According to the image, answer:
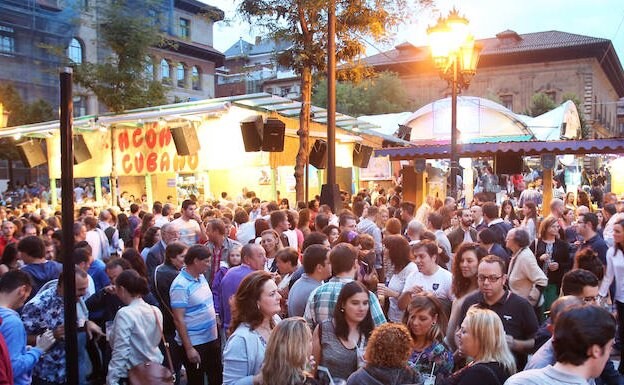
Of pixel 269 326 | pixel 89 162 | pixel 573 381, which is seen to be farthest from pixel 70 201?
pixel 89 162

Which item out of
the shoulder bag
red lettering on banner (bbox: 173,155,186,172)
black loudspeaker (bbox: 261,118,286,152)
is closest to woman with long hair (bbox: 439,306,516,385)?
the shoulder bag

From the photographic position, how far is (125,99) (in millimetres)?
21625

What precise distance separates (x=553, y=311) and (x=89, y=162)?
19.2 meters

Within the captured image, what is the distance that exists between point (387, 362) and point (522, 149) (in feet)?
38.7

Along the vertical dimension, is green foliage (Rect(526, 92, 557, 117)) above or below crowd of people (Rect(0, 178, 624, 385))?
above

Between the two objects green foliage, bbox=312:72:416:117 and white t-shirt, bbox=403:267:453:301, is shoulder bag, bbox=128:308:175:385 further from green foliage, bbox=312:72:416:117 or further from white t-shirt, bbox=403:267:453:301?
green foliage, bbox=312:72:416:117

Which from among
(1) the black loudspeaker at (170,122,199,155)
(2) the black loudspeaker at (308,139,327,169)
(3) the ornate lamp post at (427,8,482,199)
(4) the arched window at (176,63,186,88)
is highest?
(4) the arched window at (176,63,186,88)

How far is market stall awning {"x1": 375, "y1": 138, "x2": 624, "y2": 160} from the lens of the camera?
13344 millimetres

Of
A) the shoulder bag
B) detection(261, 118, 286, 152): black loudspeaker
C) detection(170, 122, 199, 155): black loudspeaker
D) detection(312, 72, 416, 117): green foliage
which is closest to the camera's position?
the shoulder bag

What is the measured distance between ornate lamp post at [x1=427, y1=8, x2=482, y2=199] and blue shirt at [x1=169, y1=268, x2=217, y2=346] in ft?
23.4

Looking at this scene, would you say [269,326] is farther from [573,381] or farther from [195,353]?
[573,381]

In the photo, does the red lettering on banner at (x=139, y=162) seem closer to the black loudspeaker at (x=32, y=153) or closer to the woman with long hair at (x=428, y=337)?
the black loudspeaker at (x=32, y=153)

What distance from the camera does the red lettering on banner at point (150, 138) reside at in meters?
18.0

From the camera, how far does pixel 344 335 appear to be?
4160 mm
